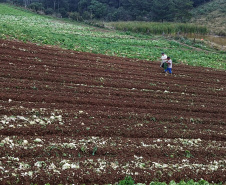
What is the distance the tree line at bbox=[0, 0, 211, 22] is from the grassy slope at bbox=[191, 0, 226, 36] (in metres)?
4.88

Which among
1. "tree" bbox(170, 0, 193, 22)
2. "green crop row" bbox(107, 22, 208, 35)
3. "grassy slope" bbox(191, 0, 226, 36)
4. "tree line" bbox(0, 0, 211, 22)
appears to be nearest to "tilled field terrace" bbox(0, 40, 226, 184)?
"green crop row" bbox(107, 22, 208, 35)

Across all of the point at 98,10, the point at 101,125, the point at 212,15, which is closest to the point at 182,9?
the point at 212,15

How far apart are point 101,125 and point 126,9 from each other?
328ft

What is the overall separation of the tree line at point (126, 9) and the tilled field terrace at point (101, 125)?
60522 mm

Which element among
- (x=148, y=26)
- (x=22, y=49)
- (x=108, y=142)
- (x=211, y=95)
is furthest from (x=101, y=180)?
(x=148, y=26)

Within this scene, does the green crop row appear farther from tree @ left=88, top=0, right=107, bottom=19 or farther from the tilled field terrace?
the tilled field terrace

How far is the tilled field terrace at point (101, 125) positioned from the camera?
24.7 feet

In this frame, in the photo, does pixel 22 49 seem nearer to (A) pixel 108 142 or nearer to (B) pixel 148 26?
(A) pixel 108 142

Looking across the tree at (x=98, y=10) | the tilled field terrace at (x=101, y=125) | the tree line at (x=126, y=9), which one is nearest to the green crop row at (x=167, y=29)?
the tree line at (x=126, y=9)

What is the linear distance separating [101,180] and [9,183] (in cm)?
237

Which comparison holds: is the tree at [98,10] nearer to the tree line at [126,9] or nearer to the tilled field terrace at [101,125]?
the tree line at [126,9]

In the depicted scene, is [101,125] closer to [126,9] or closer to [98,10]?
[98,10]

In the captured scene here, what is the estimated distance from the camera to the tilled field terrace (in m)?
7.53

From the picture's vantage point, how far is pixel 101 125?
1059 centimetres
